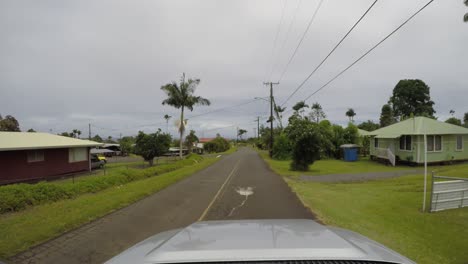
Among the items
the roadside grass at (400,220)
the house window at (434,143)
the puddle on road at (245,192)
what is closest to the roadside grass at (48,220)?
the puddle on road at (245,192)

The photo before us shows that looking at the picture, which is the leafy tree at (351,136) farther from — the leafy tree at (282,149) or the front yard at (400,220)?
the front yard at (400,220)

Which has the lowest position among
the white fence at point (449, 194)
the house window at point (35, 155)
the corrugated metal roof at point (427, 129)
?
the white fence at point (449, 194)

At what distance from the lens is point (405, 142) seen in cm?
2584

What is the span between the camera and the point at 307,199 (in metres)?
10.7

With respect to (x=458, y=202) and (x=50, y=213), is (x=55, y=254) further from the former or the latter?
(x=458, y=202)

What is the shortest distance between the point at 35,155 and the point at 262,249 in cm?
2508

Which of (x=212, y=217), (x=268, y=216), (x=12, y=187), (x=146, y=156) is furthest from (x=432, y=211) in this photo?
(x=146, y=156)

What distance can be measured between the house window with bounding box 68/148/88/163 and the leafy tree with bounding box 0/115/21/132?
95.1 feet

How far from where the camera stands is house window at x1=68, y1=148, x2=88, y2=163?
985 inches

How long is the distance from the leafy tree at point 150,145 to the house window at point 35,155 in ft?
36.3

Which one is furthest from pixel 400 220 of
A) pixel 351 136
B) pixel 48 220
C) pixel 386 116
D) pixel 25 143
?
pixel 386 116

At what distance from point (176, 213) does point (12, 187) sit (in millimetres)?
6789

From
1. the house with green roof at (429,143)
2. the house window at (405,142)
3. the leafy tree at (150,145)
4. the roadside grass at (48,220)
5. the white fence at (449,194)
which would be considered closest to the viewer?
the roadside grass at (48,220)

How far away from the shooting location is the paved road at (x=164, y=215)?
5.47m
